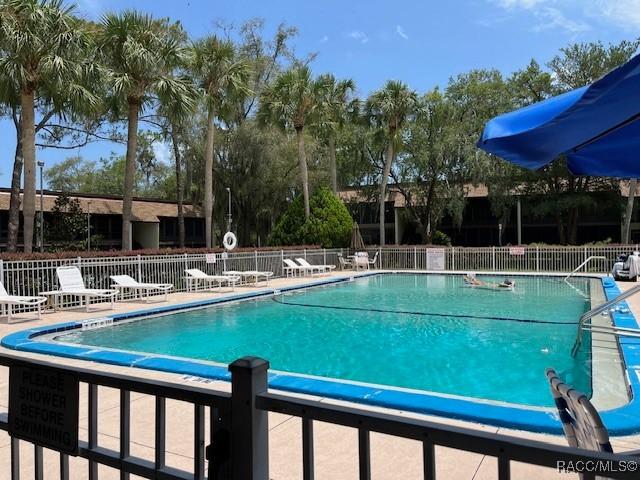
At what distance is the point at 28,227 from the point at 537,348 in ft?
42.5

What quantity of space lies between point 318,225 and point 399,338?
55.2 feet

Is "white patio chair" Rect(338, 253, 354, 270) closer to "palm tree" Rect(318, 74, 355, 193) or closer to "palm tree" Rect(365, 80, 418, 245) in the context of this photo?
"palm tree" Rect(318, 74, 355, 193)

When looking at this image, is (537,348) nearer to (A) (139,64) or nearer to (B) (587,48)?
(A) (139,64)

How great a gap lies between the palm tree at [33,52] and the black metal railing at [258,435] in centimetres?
1323

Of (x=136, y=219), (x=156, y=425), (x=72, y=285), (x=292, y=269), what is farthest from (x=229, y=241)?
(x=156, y=425)

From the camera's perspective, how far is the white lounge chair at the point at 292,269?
21031 millimetres

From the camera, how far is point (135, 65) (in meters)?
16.0

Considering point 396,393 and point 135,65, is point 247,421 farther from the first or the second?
point 135,65

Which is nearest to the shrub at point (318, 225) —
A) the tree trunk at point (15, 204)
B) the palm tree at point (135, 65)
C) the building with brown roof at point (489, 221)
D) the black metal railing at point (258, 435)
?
the building with brown roof at point (489, 221)

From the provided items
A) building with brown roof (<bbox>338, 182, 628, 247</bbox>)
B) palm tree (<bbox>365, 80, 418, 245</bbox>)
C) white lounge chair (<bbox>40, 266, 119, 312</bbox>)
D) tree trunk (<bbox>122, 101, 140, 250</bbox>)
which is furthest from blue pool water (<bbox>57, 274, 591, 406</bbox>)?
building with brown roof (<bbox>338, 182, 628, 247</bbox>)

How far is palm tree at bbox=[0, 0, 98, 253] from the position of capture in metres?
12.9

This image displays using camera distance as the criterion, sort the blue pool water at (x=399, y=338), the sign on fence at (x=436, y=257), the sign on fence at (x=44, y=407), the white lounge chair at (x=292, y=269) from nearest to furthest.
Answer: the sign on fence at (x=44, y=407) < the blue pool water at (x=399, y=338) < the white lounge chair at (x=292, y=269) < the sign on fence at (x=436, y=257)

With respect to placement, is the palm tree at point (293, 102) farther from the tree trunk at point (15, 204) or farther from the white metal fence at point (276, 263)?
the tree trunk at point (15, 204)

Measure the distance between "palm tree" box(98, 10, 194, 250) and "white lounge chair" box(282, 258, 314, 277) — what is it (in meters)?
6.70
